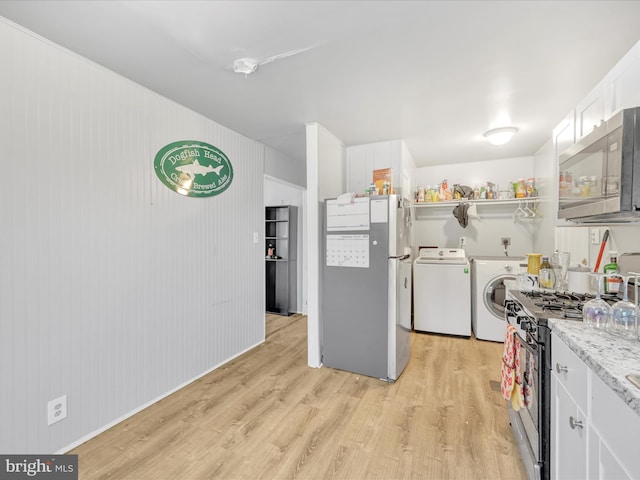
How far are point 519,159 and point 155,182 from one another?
4.33 meters

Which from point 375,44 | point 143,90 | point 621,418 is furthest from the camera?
point 143,90

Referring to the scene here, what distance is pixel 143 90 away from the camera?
2.07 metres

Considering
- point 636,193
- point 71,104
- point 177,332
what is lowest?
point 177,332

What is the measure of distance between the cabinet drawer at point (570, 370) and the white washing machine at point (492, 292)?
7.55 feet

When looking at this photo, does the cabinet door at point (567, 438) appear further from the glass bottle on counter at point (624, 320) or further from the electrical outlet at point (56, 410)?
the electrical outlet at point (56, 410)

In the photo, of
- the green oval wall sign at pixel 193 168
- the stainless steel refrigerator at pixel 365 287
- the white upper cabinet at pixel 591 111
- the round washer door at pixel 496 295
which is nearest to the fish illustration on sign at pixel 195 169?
the green oval wall sign at pixel 193 168

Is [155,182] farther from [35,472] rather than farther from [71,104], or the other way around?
[35,472]

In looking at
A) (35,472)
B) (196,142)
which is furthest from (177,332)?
(196,142)

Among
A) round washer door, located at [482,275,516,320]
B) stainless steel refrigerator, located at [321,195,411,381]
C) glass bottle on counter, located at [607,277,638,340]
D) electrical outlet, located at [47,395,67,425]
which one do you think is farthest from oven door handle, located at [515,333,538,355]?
electrical outlet, located at [47,395,67,425]

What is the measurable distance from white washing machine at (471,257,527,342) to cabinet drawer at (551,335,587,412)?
7.55ft

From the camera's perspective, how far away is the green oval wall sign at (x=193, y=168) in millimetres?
2240

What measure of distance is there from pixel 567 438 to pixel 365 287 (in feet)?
5.27

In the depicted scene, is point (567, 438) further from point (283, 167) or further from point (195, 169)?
point (283, 167)

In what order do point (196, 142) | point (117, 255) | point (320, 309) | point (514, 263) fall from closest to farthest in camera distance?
point (117, 255) < point (196, 142) < point (320, 309) < point (514, 263)
